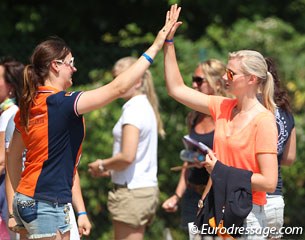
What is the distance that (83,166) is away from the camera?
27.2 ft

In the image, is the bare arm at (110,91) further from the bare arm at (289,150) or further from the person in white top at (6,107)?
the bare arm at (289,150)

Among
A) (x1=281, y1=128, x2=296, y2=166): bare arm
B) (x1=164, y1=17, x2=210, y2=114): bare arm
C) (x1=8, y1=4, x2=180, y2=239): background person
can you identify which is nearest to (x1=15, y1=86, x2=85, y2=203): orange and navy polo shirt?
(x1=8, y1=4, x2=180, y2=239): background person

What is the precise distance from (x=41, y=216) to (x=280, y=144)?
1754mm

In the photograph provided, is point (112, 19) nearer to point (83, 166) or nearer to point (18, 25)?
point (18, 25)

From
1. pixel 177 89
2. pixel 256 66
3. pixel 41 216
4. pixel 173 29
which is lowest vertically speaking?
pixel 41 216

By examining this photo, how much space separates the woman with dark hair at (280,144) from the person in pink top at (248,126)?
456 mm

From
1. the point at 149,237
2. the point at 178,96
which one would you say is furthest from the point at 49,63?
the point at 149,237

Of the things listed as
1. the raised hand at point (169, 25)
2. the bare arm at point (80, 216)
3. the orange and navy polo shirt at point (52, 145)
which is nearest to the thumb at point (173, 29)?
the raised hand at point (169, 25)

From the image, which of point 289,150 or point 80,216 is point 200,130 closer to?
point 289,150

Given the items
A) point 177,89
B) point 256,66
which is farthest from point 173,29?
point 256,66

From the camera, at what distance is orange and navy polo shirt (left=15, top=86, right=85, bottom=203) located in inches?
182

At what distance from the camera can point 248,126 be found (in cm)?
468

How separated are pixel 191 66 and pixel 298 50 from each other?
1.93 m

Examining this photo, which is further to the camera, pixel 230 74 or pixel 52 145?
pixel 230 74
